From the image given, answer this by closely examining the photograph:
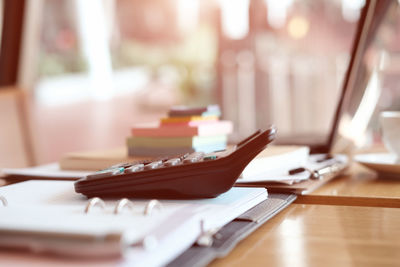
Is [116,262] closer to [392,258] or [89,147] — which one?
[392,258]

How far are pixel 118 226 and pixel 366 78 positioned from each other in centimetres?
71

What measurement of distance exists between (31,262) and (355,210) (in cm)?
41

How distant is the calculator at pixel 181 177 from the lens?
1.88 ft

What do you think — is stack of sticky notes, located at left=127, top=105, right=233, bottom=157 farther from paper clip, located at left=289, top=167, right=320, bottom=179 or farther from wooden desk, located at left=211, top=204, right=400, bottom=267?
wooden desk, located at left=211, top=204, right=400, bottom=267

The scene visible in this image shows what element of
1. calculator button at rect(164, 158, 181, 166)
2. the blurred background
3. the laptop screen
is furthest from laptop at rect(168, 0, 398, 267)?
the blurred background

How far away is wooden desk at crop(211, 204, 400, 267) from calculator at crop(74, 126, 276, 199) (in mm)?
72

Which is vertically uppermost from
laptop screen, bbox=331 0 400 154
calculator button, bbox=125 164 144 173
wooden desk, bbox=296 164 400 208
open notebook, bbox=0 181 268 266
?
laptop screen, bbox=331 0 400 154

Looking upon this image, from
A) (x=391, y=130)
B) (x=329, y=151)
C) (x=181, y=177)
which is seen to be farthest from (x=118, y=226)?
(x=329, y=151)

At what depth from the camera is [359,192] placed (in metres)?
0.76

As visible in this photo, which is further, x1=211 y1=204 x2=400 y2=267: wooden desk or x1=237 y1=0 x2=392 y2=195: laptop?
x1=237 y1=0 x2=392 y2=195: laptop

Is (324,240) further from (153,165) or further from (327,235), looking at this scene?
(153,165)

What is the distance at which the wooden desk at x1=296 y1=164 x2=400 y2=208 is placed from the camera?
2.31 feet

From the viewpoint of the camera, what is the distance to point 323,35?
5.43 metres

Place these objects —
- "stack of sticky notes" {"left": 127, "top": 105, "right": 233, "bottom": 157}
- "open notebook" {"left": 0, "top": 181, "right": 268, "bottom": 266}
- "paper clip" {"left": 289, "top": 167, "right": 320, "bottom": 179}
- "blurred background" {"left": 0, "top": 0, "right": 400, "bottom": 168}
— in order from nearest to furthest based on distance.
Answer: "open notebook" {"left": 0, "top": 181, "right": 268, "bottom": 266}, "paper clip" {"left": 289, "top": 167, "right": 320, "bottom": 179}, "stack of sticky notes" {"left": 127, "top": 105, "right": 233, "bottom": 157}, "blurred background" {"left": 0, "top": 0, "right": 400, "bottom": 168}
